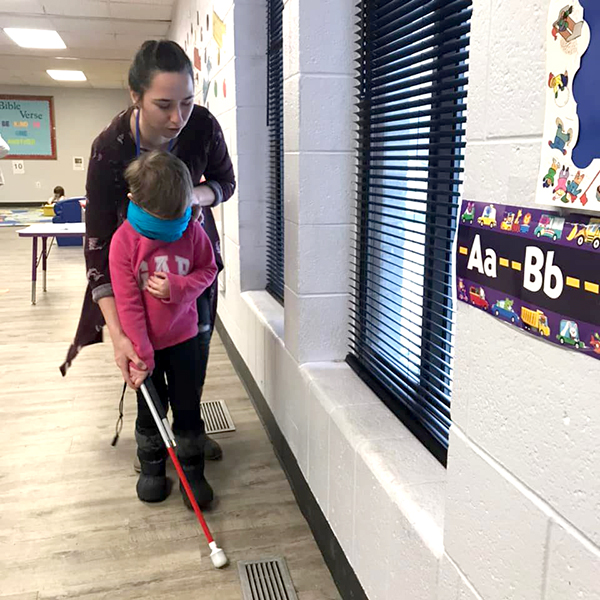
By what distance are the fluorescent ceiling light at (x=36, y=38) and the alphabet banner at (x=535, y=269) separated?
7591 millimetres

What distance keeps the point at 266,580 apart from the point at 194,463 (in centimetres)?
48

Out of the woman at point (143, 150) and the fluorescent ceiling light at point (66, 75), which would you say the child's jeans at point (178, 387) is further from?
the fluorescent ceiling light at point (66, 75)

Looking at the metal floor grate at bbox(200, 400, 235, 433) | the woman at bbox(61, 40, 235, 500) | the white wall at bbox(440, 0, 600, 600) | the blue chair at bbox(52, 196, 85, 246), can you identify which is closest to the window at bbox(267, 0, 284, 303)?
the metal floor grate at bbox(200, 400, 235, 433)

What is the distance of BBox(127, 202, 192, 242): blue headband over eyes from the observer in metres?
1.71

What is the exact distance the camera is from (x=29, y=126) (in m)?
13.1

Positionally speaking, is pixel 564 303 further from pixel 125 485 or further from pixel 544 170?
pixel 125 485

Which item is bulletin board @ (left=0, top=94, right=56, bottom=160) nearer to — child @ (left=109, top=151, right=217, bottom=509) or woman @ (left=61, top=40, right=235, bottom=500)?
woman @ (left=61, top=40, right=235, bottom=500)

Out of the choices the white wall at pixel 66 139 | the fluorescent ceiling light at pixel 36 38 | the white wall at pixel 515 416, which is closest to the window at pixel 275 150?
the white wall at pixel 515 416

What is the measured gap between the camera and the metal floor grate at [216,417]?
262cm

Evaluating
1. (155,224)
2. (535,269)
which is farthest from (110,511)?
(535,269)

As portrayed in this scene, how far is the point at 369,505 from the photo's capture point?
4.66 ft

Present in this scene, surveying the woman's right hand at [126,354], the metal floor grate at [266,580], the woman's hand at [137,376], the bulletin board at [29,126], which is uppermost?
the bulletin board at [29,126]

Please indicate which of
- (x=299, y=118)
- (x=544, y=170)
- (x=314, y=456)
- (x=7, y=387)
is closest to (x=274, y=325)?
(x=314, y=456)

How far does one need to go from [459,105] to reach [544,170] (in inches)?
24.6
